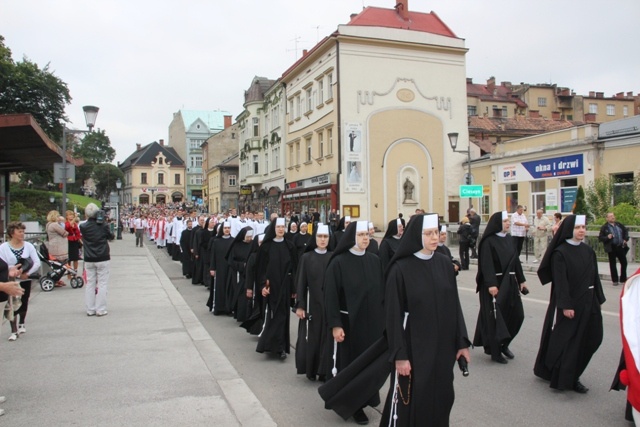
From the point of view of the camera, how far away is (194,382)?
619cm

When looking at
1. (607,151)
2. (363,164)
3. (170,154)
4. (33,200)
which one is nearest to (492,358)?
(607,151)

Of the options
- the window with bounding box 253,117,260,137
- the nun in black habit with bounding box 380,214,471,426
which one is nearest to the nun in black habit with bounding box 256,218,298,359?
the nun in black habit with bounding box 380,214,471,426

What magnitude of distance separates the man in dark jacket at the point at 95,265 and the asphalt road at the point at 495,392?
2.46 m

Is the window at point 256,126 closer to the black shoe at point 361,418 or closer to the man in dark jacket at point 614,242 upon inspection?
the man in dark jacket at point 614,242

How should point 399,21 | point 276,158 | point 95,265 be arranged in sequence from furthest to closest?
point 276,158, point 399,21, point 95,265

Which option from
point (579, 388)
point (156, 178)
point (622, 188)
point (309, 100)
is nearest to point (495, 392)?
point (579, 388)

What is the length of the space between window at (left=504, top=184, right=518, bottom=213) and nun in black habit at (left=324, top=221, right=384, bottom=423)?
27.9 meters

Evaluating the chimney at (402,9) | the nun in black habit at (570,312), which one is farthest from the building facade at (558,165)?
the nun in black habit at (570,312)

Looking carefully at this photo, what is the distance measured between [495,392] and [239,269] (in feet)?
17.4

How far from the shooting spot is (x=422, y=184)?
1508 inches

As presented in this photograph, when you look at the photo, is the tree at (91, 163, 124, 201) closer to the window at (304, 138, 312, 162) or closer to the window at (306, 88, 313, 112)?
the window at (304, 138, 312, 162)

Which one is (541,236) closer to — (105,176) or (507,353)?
(507,353)

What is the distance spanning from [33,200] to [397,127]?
25941 mm

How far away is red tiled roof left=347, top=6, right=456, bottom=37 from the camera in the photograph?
38719 mm
